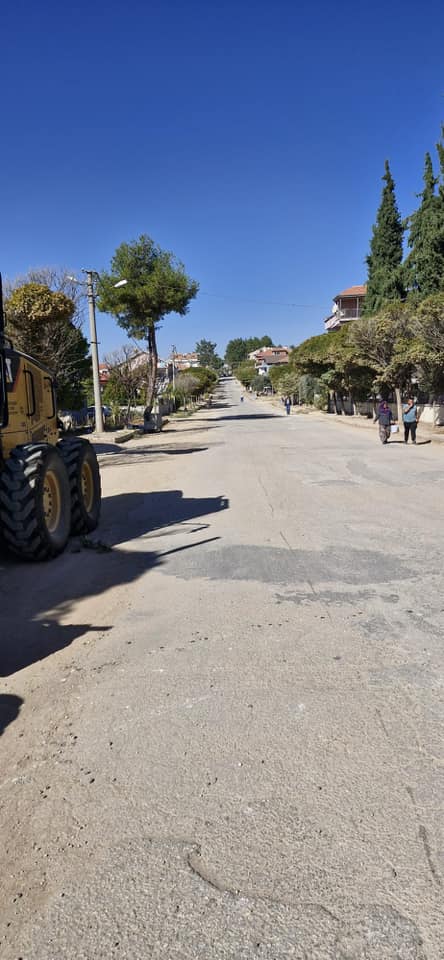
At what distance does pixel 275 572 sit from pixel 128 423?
103ft

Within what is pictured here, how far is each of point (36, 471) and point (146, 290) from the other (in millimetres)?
32075

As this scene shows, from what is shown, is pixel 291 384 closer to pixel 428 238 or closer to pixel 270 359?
pixel 428 238

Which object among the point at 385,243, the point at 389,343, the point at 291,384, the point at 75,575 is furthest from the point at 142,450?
the point at 291,384

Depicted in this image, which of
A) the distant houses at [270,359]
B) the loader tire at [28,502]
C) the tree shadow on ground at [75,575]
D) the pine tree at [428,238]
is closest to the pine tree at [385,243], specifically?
the pine tree at [428,238]

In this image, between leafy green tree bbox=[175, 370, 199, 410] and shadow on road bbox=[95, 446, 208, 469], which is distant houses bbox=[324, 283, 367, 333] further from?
shadow on road bbox=[95, 446, 208, 469]

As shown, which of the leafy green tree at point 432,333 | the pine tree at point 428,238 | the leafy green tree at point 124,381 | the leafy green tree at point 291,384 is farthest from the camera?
the leafy green tree at point 291,384

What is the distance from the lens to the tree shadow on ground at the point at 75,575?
191 inches

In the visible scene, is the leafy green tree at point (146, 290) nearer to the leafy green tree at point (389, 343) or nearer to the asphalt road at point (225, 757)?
the leafy green tree at point (389, 343)

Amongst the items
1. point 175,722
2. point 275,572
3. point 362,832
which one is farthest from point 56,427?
point 362,832

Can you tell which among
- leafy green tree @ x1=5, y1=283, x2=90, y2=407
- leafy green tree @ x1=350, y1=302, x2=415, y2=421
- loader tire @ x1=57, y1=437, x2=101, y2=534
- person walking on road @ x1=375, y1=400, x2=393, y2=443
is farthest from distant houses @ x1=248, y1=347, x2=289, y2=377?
loader tire @ x1=57, y1=437, x2=101, y2=534

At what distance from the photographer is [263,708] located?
3.55m

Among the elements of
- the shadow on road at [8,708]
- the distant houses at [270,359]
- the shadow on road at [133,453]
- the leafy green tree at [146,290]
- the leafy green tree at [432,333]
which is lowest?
the shadow on road at [8,708]

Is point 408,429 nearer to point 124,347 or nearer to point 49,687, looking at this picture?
point 49,687

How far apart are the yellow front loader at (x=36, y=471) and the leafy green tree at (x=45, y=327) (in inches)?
246
